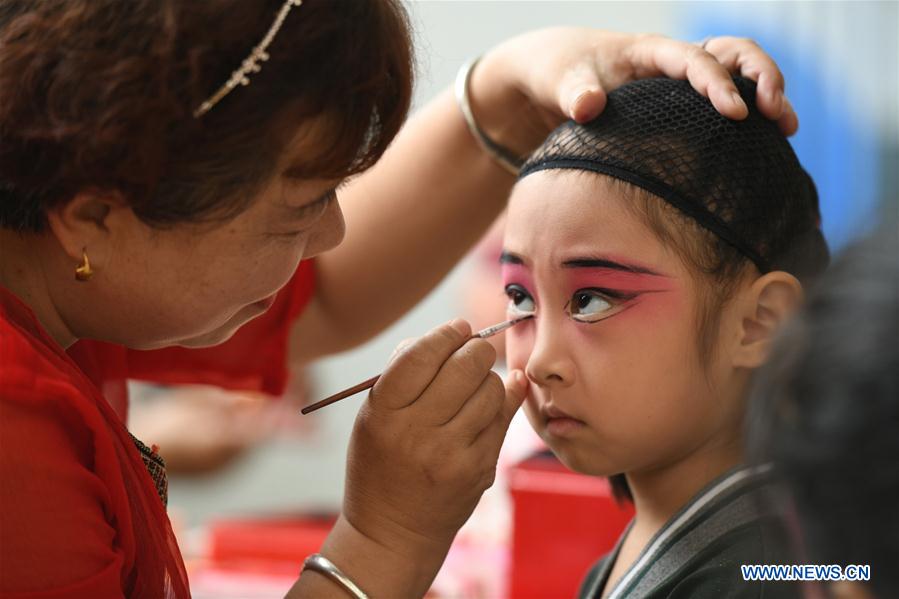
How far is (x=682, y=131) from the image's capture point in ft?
3.22

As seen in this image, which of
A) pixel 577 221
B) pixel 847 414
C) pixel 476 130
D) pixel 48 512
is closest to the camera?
pixel 847 414

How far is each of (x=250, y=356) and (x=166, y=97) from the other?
600 mm

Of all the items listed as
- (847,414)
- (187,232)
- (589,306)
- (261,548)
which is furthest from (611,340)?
(261,548)

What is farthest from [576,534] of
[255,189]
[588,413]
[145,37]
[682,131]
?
[145,37]

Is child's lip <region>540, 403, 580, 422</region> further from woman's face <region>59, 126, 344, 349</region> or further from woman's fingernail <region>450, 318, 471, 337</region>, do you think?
woman's face <region>59, 126, 344, 349</region>

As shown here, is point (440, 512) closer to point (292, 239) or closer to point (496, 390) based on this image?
point (496, 390)

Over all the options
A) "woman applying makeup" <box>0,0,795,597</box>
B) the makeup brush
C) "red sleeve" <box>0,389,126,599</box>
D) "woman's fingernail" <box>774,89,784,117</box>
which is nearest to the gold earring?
"woman applying makeup" <box>0,0,795,597</box>

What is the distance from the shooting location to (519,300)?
1.07 metres

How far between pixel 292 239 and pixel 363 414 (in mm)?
177

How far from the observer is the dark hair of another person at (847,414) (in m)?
0.48

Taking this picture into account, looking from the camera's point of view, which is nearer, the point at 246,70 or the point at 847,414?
the point at 847,414

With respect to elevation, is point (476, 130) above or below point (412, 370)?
above

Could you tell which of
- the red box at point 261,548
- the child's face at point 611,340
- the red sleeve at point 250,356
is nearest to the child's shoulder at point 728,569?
the child's face at point 611,340

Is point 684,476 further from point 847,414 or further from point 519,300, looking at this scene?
point 847,414
